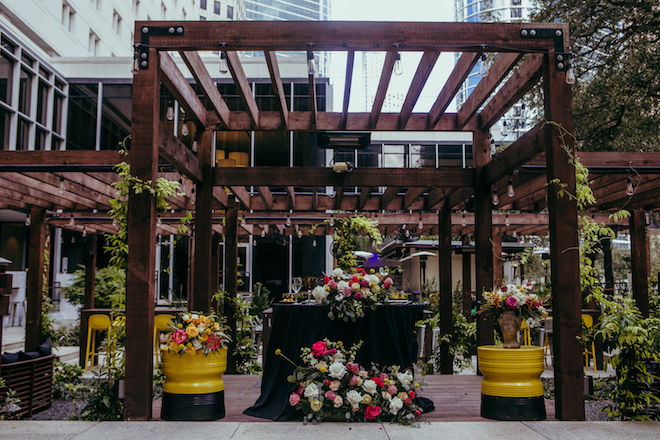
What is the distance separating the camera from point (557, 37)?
4.52m

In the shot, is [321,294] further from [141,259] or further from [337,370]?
[141,259]

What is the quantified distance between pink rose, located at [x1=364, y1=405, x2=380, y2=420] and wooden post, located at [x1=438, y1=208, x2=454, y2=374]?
3.45 meters

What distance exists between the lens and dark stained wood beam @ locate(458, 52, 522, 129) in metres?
4.87

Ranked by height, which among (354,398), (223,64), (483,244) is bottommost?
(354,398)

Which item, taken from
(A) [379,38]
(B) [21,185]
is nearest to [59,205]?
(B) [21,185]

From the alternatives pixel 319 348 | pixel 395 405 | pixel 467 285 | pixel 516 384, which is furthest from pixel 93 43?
pixel 516 384

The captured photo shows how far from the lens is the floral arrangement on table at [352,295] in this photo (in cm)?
467

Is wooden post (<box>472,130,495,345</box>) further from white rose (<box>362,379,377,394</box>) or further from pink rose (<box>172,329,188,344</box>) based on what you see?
pink rose (<box>172,329,188,344</box>)

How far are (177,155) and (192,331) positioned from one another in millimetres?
1821

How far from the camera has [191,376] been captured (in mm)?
4242

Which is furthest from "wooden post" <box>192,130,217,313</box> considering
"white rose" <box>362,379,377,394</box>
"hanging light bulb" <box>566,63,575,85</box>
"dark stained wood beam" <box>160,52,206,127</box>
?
"hanging light bulb" <box>566,63,575,85</box>

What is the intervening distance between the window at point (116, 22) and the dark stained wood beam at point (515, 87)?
19559mm

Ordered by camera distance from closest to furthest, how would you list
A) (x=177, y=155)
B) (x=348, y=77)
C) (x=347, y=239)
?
(x=348, y=77)
(x=177, y=155)
(x=347, y=239)

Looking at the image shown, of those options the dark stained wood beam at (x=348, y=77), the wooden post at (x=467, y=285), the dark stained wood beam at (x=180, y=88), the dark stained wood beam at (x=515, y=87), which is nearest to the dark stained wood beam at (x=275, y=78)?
the dark stained wood beam at (x=348, y=77)
